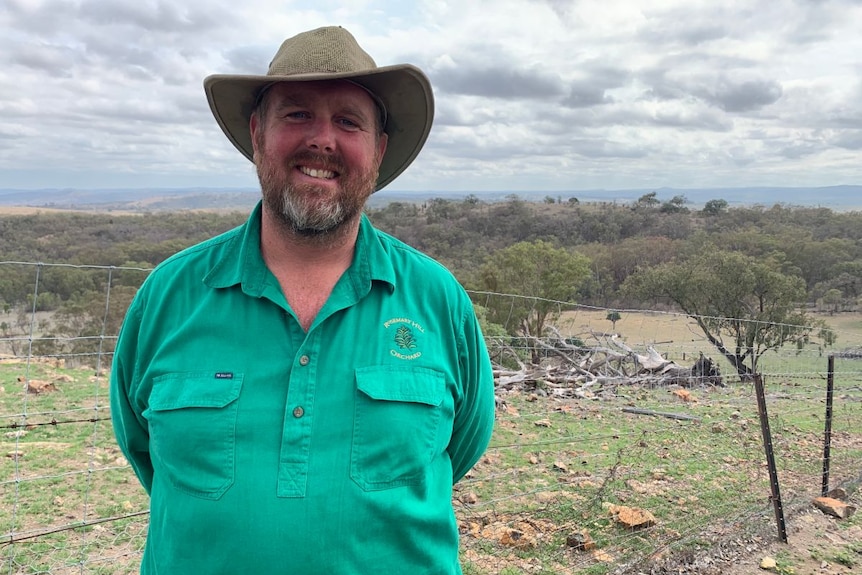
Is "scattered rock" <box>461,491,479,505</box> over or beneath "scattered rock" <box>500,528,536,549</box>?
beneath

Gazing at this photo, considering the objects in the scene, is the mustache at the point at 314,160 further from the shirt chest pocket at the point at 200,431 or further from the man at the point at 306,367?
the shirt chest pocket at the point at 200,431

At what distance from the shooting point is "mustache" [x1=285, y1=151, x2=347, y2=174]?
163 centimetres

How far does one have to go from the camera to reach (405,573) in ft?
4.94

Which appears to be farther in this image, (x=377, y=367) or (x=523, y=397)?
(x=523, y=397)

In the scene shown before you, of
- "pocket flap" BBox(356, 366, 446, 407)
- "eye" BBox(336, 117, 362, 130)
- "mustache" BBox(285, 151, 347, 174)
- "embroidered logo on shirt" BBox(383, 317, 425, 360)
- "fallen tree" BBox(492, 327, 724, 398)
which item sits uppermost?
"eye" BBox(336, 117, 362, 130)

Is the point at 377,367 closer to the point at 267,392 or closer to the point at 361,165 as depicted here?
the point at 267,392

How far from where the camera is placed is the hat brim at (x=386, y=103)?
1.67 meters

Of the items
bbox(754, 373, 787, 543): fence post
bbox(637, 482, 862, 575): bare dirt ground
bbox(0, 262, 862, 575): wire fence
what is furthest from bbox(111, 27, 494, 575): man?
bbox(754, 373, 787, 543): fence post

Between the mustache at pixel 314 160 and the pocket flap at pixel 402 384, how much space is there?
0.56m

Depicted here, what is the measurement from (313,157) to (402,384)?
64 centimetres

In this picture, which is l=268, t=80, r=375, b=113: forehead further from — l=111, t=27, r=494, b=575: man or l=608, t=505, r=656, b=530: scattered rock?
l=608, t=505, r=656, b=530: scattered rock

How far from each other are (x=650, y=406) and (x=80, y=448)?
739 cm

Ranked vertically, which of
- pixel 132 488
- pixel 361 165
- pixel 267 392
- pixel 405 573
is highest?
pixel 361 165

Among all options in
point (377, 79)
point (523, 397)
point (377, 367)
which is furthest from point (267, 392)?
point (523, 397)
